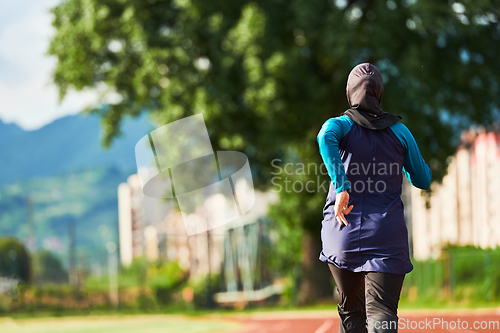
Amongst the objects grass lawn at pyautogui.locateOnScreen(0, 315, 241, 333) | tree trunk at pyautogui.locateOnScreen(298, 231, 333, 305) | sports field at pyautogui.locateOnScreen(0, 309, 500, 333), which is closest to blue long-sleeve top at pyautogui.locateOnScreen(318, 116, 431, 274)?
sports field at pyautogui.locateOnScreen(0, 309, 500, 333)

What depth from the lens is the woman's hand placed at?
3.03m

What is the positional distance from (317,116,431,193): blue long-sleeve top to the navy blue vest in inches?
2.0

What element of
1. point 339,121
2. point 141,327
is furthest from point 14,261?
point 339,121

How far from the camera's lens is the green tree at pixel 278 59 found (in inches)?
634

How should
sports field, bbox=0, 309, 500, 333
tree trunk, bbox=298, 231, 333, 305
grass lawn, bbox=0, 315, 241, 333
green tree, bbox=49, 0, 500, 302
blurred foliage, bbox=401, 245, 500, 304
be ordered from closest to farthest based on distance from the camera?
sports field, bbox=0, 309, 500, 333, grass lawn, bbox=0, 315, 241, 333, green tree, bbox=49, 0, 500, 302, blurred foliage, bbox=401, 245, 500, 304, tree trunk, bbox=298, 231, 333, 305

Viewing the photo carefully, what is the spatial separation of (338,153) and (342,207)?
10.4 inches

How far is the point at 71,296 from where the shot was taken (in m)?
33.5

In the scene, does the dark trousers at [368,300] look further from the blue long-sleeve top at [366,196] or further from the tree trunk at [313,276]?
the tree trunk at [313,276]

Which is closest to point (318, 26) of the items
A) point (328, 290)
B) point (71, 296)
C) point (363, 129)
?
point (328, 290)

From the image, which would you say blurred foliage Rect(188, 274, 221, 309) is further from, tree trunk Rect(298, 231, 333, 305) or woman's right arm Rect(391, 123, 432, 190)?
woman's right arm Rect(391, 123, 432, 190)

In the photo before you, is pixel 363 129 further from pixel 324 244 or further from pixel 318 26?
pixel 318 26

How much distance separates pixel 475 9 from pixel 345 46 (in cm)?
319

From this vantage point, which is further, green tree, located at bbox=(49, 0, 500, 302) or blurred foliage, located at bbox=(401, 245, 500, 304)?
blurred foliage, located at bbox=(401, 245, 500, 304)

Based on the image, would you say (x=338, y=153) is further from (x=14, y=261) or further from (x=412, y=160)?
(x=14, y=261)
